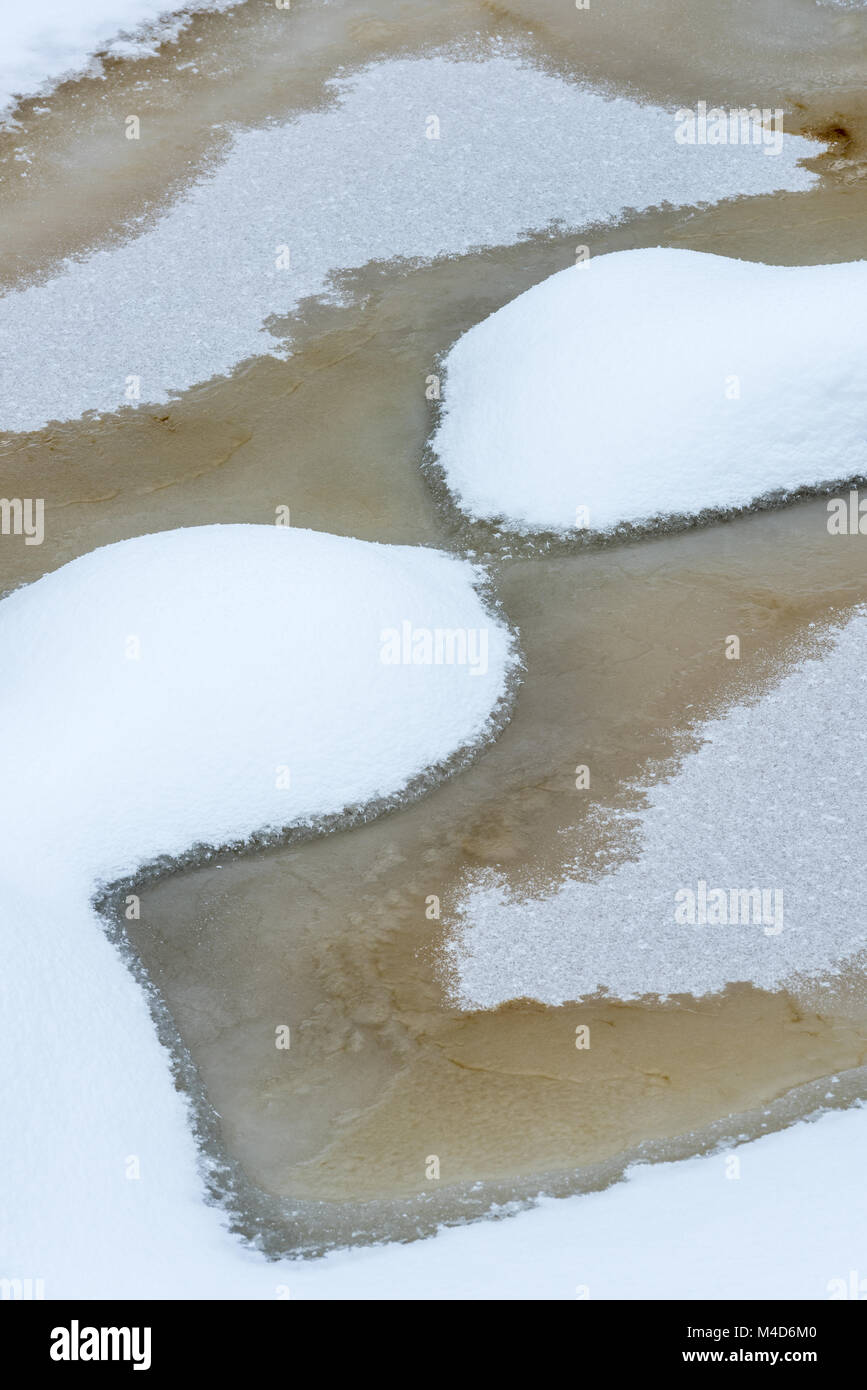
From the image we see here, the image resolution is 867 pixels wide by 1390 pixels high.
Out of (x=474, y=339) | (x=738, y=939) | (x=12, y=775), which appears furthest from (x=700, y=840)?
(x=474, y=339)

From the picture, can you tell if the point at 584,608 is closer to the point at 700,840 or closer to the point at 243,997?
the point at 700,840

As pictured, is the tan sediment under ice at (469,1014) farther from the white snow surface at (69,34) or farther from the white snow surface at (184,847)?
the white snow surface at (69,34)

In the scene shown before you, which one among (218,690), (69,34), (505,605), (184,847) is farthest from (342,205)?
(184,847)

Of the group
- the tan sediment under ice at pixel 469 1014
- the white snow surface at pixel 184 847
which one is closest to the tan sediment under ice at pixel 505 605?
the tan sediment under ice at pixel 469 1014

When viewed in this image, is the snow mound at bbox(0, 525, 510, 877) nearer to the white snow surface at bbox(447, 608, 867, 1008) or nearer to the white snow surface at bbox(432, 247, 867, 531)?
the white snow surface at bbox(447, 608, 867, 1008)

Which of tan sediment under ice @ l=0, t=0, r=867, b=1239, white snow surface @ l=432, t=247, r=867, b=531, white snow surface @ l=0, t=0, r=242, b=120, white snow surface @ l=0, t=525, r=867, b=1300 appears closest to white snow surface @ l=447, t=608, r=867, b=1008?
tan sediment under ice @ l=0, t=0, r=867, b=1239

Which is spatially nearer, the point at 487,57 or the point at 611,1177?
the point at 611,1177

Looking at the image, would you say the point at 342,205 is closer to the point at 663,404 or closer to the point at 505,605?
the point at 663,404
